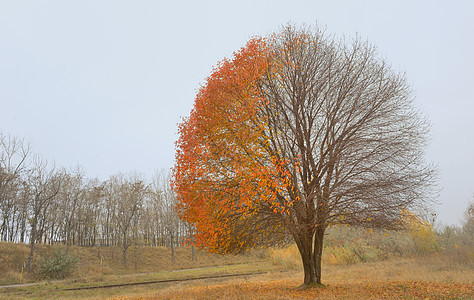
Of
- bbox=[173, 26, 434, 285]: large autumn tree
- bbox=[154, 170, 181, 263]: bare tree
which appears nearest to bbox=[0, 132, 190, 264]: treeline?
bbox=[154, 170, 181, 263]: bare tree

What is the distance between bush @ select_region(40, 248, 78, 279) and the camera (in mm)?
29484

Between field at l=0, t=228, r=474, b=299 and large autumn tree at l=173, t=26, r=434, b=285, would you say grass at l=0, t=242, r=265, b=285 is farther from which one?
large autumn tree at l=173, t=26, r=434, b=285

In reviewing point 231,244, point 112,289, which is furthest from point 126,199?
point 231,244

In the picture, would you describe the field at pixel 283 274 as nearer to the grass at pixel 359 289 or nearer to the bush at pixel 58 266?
the grass at pixel 359 289

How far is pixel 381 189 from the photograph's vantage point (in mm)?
11352

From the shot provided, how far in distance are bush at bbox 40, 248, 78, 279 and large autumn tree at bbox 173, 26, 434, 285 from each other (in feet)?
83.8

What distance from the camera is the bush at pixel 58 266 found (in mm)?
29484

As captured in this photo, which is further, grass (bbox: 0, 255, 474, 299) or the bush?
the bush

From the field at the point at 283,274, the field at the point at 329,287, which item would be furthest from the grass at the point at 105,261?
the field at the point at 329,287

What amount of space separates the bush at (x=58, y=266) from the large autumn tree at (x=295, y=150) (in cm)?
2553

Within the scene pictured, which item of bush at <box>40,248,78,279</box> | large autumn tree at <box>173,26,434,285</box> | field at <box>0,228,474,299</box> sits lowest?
field at <box>0,228,474,299</box>

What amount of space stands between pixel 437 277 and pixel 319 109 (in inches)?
448

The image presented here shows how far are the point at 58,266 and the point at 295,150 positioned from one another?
2918 centimetres

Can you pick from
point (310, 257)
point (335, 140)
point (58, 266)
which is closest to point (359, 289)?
point (310, 257)
